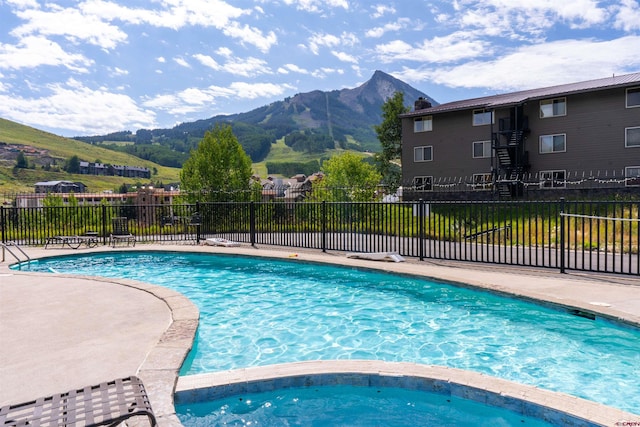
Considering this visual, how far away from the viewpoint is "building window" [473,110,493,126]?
32.0 metres

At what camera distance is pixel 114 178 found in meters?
161

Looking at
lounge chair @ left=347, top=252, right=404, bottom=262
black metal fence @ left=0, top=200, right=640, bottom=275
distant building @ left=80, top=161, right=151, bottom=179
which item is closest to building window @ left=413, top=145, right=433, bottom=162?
black metal fence @ left=0, top=200, right=640, bottom=275

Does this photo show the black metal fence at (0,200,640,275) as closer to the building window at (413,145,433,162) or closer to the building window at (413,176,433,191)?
the building window at (413,176,433,191)

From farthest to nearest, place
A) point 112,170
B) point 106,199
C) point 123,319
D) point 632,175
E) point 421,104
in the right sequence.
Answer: point 112,170 → point 421,104 → point 632,175 → point 106,199 → point 123,319

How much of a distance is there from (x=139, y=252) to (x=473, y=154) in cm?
2656

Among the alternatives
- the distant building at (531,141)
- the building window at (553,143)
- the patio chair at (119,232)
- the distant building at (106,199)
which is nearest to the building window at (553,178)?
the distant building at (531,141)

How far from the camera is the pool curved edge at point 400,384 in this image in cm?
345

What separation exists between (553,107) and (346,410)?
31606 millimetres

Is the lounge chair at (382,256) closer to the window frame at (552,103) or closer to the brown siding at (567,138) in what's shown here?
the brown siding at (567,138)

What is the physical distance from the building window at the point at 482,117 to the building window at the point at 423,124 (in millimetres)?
3544

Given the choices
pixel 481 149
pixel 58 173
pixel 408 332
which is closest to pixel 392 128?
pixel 481 149

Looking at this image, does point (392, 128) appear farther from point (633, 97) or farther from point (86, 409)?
point (86, 409)

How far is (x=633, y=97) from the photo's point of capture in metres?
26.3

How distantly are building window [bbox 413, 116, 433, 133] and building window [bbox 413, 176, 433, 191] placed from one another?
394 centimetres
